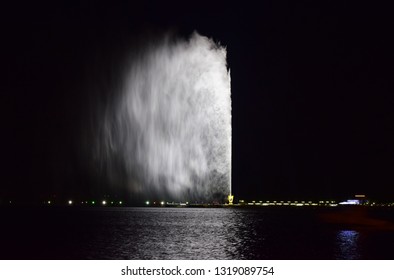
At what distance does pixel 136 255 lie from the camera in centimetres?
3800
